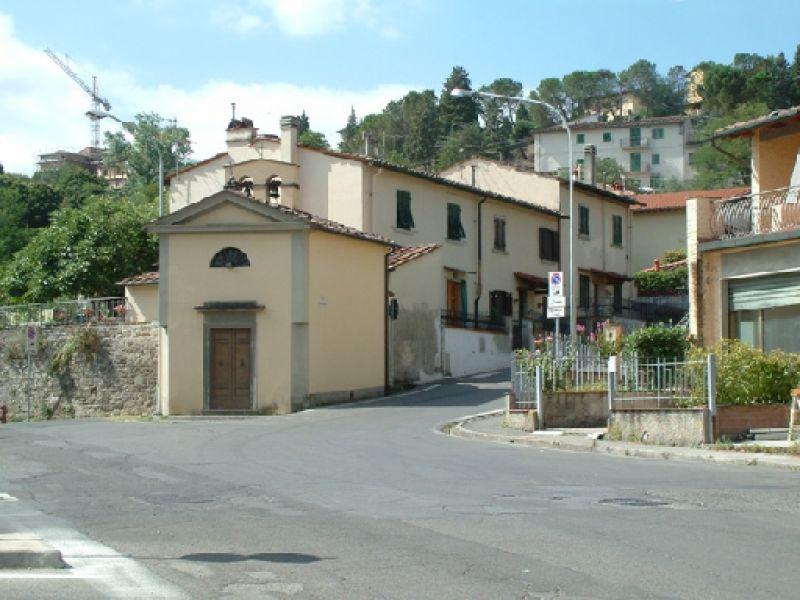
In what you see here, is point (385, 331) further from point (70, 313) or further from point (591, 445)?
point (591, 445)

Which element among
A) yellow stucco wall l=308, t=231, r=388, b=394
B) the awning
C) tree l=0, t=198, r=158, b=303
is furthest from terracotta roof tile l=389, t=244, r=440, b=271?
tree l=0, t=198, r=158, b=303

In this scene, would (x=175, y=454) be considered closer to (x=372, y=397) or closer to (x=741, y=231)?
(x=741, y=231)

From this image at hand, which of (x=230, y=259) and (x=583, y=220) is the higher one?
(x=583, y=220)

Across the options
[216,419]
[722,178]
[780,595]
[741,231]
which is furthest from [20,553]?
[722,178]

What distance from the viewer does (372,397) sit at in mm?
34812

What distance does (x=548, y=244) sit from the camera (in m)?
53.3

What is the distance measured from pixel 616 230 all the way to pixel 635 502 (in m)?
47.4

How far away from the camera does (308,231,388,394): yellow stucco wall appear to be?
32281 millimetres

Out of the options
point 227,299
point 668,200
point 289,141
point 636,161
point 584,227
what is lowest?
point 227,299

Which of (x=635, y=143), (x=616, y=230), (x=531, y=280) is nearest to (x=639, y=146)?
(x=635, y=143)

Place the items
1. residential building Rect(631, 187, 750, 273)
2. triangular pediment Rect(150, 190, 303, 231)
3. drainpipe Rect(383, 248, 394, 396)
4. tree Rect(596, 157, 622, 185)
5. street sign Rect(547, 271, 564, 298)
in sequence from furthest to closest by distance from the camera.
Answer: tree Rect(596, 157, 622, 185) → residential building Rect(631, 187, 750, 273) → drainpipe Rect(383, 248, 394, 396) → triangular pediment Rect(150, 190, 303, 231) → street sign Rect(547, 271, 564, 298)

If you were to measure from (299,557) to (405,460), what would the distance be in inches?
326

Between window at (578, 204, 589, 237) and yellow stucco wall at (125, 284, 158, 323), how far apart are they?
23431 mm

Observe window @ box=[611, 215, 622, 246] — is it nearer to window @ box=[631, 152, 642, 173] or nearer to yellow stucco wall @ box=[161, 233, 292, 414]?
yellow stucco wall @ box=[161, 233, 292, 414]
